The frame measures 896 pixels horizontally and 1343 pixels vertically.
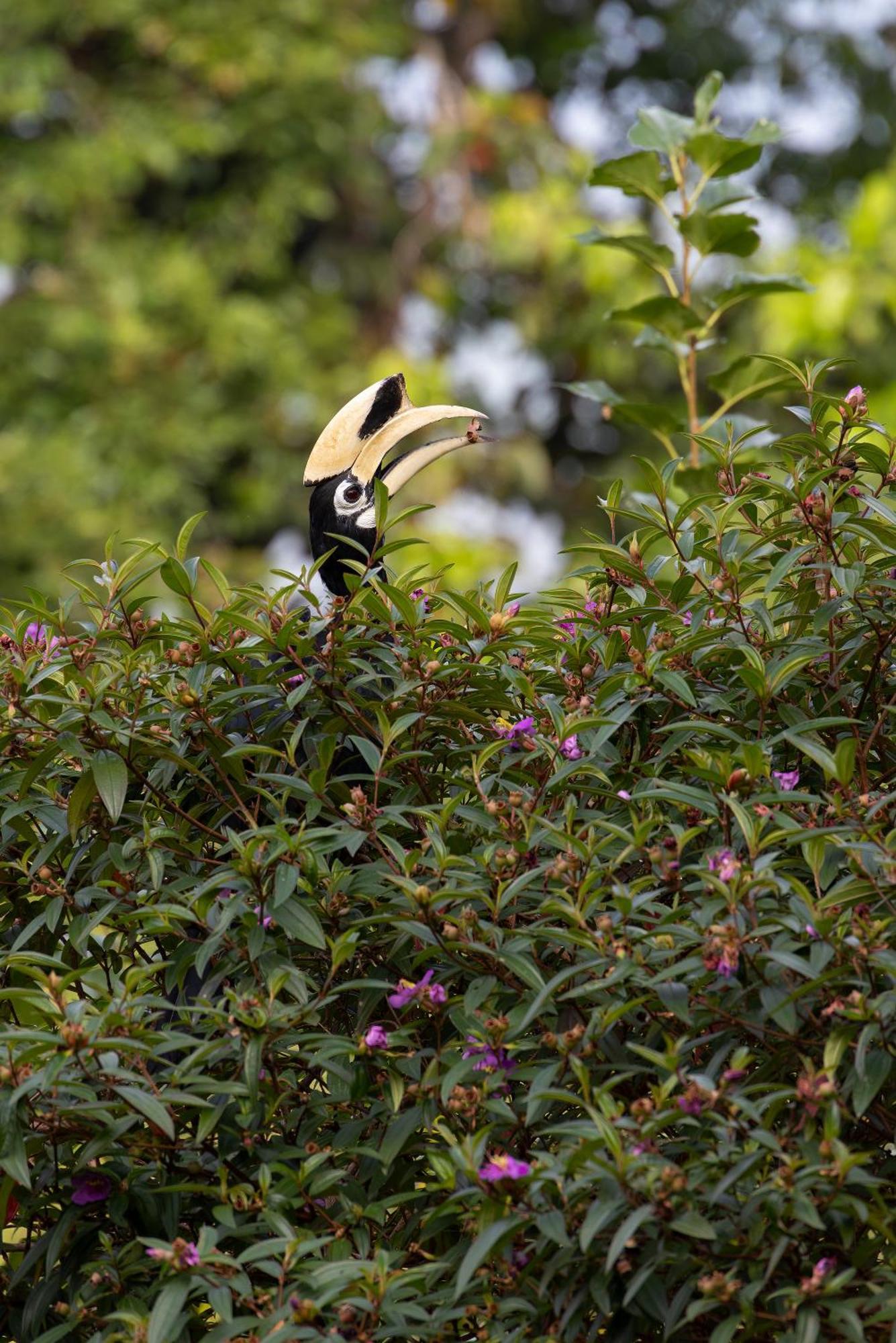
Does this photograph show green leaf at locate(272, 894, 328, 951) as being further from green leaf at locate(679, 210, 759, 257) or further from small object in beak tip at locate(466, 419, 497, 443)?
green leaf at locate(679, 210, 759, 257)

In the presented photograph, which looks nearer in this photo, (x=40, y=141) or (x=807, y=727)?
(x=807, y=727)

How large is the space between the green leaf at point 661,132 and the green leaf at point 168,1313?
2.32 m

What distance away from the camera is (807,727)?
5.04 ft

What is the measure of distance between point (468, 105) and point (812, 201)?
125 inches

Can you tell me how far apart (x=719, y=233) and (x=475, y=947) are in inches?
76.3

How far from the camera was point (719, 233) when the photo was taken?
3010 millimetres

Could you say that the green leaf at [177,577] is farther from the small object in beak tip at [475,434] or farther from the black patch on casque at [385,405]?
the black patch on casque at [385,405]

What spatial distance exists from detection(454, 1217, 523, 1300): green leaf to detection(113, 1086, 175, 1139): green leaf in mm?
274

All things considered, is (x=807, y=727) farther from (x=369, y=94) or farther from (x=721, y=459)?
(x=369, y=94)

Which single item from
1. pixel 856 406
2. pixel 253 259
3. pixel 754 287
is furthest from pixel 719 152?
pixel 253 259

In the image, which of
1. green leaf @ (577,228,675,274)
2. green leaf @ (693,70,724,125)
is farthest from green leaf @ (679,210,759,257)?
green leaf @ (693,70,724,125)

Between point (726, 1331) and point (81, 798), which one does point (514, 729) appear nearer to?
point (81, 798)

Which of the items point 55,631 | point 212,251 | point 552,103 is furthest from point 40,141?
point 55,631

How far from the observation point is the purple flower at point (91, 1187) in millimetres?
1531
